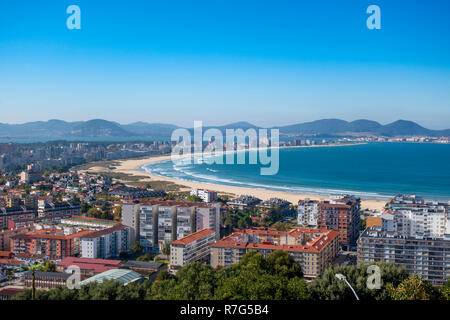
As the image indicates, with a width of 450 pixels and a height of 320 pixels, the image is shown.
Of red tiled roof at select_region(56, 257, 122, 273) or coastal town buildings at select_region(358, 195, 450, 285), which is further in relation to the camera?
red tiled roof at select_region(56, 257, 122, 273)

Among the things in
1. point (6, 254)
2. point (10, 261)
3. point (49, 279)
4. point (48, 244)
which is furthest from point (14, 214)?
point (49, 279)

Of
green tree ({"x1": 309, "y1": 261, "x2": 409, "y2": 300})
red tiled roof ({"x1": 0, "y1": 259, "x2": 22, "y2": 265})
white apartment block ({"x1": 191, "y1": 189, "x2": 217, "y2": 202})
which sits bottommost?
red tiled roof ({"x1": 0, "y1": 259, "x2": 22, "y2": 265})

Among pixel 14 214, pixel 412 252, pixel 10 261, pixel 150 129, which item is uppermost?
pixel 150 129

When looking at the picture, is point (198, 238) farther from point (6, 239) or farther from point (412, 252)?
point (6, 239)

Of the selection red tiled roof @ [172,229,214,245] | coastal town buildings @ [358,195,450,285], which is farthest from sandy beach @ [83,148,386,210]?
coastal town buildings @ [358,195,450,285]

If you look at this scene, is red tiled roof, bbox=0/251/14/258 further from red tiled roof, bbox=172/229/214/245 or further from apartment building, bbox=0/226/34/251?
red tiled roof, bbox=172/229/214/245

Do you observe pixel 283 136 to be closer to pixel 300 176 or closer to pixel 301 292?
pixel 300 176

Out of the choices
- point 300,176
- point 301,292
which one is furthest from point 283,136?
point 301,292
